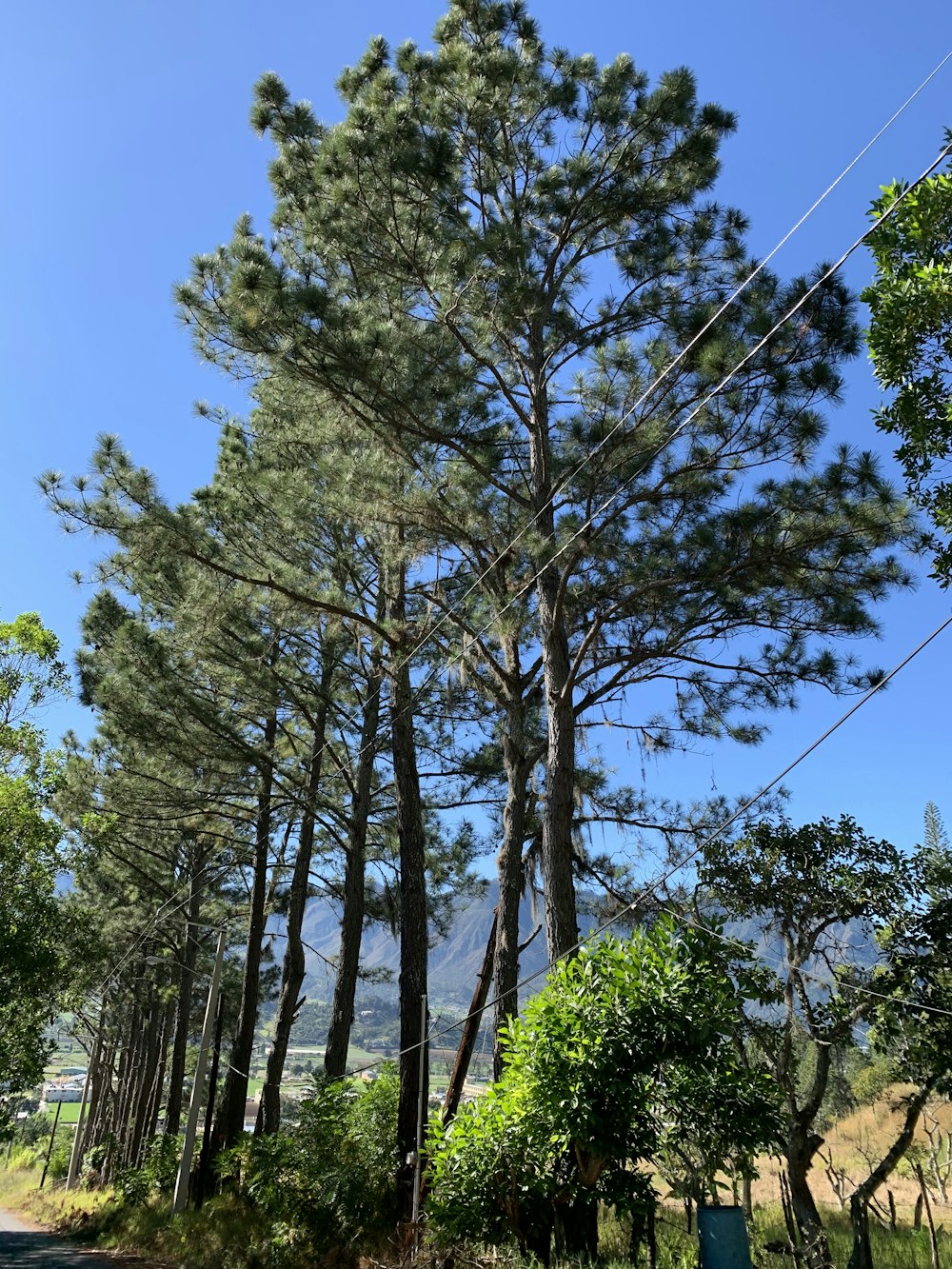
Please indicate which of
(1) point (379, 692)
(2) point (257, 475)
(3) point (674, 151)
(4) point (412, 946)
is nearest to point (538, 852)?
(4) point (412, 946)

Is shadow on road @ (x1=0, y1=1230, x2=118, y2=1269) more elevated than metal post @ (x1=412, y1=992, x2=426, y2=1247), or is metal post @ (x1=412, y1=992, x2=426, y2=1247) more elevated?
metal post @ (x1=412, y1=992, x2=426, y2=1247)

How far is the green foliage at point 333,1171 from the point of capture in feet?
27.4

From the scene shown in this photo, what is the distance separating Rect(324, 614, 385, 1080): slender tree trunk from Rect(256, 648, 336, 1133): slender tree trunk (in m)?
0.67

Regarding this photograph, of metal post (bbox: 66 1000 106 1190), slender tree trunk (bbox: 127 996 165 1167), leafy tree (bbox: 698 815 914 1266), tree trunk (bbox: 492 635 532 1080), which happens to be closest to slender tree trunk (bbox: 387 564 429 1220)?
tree trunk (bbox: 492 635 532 1080)

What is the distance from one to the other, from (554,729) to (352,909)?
620cm

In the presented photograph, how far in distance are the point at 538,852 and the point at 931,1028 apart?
4.35 meters

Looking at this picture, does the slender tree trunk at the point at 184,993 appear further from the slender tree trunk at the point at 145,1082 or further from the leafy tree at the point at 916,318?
the leafy tree at the point at 916,318

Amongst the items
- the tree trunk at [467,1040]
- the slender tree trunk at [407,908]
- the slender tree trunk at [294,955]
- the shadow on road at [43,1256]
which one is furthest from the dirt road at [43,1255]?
the tree trunk at [467,1040]

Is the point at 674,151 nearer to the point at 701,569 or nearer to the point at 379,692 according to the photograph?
the point at 701,569

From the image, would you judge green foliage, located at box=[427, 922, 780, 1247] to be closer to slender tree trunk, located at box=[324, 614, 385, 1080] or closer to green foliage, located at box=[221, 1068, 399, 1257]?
green foliage, located at box=[221, 1068, 399, 1257]

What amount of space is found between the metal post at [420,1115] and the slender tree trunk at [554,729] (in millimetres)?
1873

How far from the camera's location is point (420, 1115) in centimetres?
786

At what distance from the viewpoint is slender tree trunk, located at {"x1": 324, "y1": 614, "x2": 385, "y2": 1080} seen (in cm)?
1245

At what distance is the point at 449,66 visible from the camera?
7824mm
